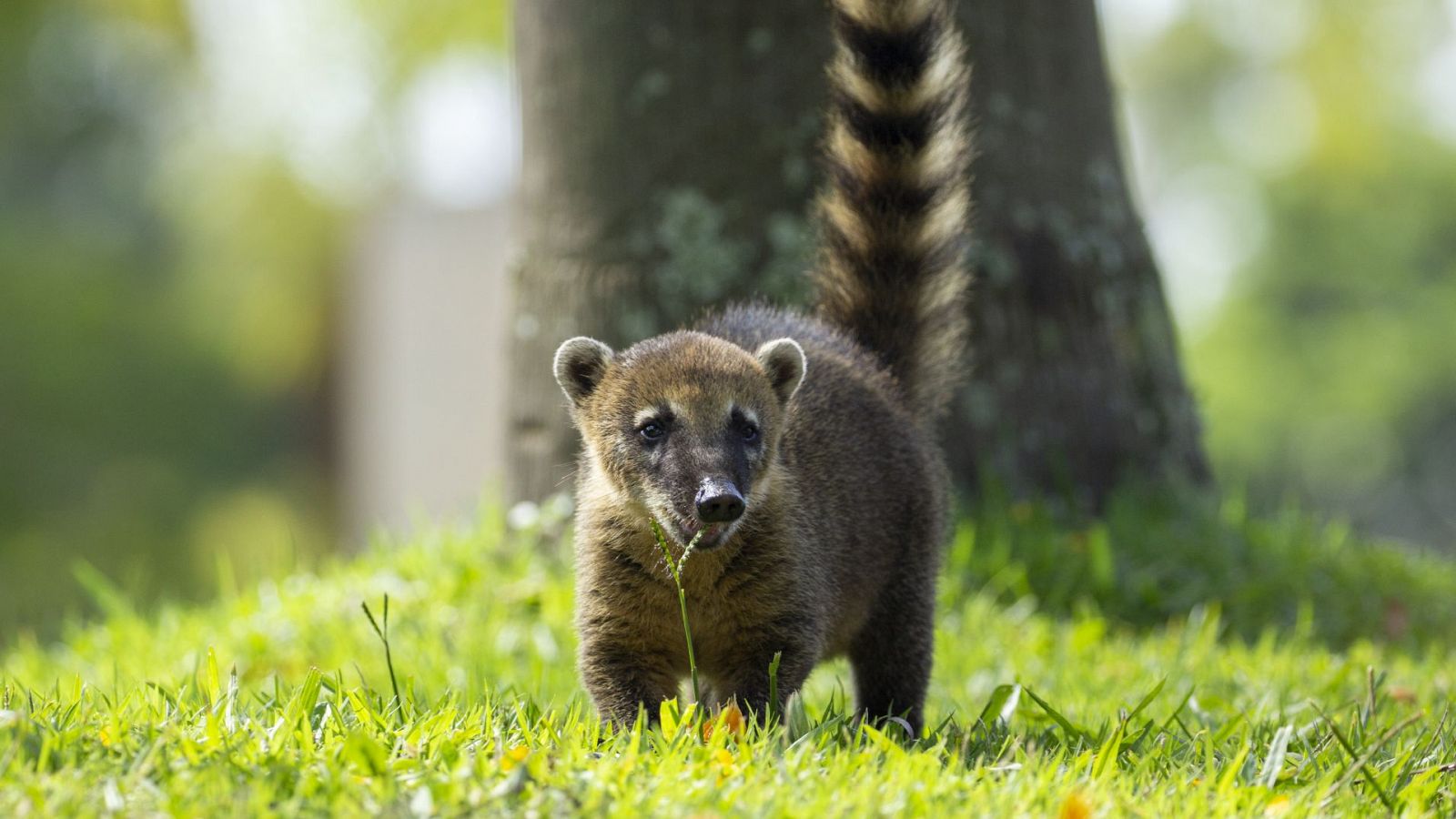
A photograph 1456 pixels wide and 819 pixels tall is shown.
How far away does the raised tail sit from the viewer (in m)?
4.89

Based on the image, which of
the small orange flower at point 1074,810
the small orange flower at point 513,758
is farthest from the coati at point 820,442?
the small orange flower at point 1074,810

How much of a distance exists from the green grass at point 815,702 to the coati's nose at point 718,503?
0.55 metres

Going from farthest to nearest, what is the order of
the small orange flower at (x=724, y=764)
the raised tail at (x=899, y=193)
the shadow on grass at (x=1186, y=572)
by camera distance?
1. the shadow on grass at (x=1186, y=572)
2. the raised tail at (x=899, y=193)
3. the small orange flower at (x=724, y=764)

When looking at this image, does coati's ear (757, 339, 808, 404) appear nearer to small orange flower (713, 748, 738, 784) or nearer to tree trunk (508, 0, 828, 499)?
Result: small orange flower (713, 748, 738, 784)

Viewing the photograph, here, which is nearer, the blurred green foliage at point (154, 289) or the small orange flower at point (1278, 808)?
the small orange flower at point (1278, 808)

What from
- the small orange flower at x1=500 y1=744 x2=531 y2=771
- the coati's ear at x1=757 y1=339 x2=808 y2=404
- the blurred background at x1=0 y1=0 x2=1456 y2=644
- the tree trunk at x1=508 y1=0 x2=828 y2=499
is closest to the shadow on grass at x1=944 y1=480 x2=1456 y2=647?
the tree trunk at x1=508 y1=0 x2=828 y2=499

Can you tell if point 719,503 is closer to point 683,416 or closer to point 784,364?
point 683,416

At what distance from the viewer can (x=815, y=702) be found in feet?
16.4

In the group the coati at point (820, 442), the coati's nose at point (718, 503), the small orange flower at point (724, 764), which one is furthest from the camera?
the coati at point (820, 442)

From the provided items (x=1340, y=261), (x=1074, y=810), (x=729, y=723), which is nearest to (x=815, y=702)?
(x=729, y=723)

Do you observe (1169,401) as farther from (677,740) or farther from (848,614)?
(677,740)

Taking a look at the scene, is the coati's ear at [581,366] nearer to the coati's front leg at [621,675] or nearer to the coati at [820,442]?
the coati at [820,442]

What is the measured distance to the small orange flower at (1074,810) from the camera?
306 centimetres

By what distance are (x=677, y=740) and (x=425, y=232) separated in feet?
70.0
